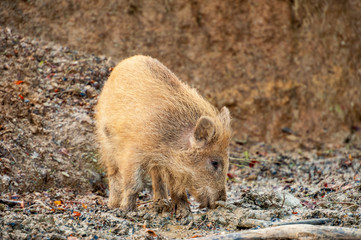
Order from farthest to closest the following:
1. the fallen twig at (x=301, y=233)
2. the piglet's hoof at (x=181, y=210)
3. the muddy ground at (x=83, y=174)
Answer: the piglet's hoof at (x=181, y=210) → the muddy ground at (x=83, y=174) → the fallen twig at (x=301, y=233)

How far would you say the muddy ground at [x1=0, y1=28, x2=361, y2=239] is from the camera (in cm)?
527

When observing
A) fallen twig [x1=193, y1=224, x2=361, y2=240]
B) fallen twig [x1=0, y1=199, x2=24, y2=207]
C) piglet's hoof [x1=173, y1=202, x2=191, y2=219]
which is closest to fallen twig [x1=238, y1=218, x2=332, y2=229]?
fallen twig [x1=193, y1=224, x2=361, y2=240]

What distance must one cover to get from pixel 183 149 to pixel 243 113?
564 cm

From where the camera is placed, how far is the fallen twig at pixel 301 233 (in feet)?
14.0

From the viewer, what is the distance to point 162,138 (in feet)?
19.6

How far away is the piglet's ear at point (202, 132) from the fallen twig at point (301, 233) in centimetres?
161

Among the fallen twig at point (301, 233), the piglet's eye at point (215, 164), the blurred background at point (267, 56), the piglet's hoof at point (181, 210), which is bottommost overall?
the piglet's hoof at point (181, 210)

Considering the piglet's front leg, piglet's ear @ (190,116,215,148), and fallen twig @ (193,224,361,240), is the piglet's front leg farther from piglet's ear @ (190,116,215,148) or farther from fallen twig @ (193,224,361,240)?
fallen twig @ (193,224,361,240)

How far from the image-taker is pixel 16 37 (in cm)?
897

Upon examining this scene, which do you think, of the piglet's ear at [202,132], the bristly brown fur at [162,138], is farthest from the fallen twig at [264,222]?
the piglet's ear at [202,132]

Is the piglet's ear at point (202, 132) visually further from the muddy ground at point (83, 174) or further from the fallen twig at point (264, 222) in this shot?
the fallen twig at point (264, 222)

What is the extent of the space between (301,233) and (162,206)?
241 cm

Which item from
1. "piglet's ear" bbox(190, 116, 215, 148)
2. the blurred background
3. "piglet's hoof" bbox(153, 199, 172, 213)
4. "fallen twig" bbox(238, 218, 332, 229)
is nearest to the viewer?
"fallen twig" bbox(238, 218, 332, 229)

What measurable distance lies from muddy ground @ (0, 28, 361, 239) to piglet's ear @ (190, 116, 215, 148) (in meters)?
0.80
